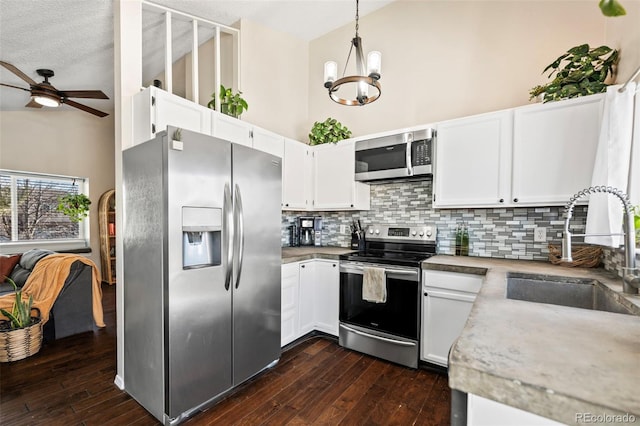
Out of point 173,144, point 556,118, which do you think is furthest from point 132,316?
point 556,118

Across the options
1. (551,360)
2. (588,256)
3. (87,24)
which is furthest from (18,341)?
(588,256)

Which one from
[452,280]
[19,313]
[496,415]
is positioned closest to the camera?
[496,415]

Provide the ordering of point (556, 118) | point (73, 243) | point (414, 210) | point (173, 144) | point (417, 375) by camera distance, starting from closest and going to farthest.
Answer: point (173, 144), point (556, 118), point (417, 375), point (414, 210), point (73, 243)

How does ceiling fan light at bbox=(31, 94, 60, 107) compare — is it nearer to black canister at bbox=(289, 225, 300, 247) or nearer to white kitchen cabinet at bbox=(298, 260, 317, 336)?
black canister at bbox=(289, 225, 300, 247)

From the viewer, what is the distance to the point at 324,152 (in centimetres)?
329

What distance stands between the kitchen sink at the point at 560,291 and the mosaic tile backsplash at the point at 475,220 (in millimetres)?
734

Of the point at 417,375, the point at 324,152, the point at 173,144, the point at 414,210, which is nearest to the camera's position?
the point at 173,144

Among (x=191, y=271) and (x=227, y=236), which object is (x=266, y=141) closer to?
(x=227, y=236)

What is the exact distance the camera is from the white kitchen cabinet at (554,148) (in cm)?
197

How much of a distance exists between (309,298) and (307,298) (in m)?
0.03

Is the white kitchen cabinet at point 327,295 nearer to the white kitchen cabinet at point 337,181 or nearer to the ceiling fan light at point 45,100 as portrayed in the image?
the white kitchen cabinet at point 337,181

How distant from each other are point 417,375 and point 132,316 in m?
2.15

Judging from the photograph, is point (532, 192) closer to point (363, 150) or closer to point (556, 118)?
point (556, 118)

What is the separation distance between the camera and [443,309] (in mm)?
2227
